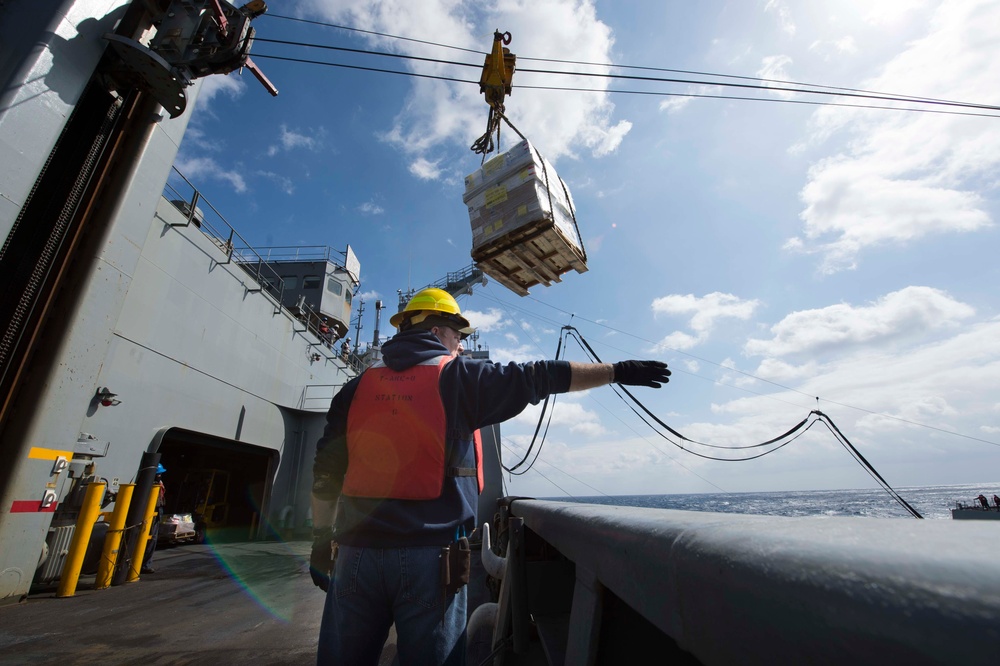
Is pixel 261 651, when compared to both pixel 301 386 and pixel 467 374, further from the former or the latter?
pixel 301 386

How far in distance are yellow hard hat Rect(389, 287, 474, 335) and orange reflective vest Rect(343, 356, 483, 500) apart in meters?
0.45

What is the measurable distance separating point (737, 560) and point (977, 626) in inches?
9.6

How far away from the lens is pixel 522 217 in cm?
548

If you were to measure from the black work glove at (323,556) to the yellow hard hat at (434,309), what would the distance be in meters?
1.13

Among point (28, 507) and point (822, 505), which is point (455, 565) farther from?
point (822, 505)

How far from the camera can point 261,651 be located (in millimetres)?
3510

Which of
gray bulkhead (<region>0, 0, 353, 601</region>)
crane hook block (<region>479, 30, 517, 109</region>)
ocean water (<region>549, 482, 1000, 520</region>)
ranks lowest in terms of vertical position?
ocean water (<region>549, 482, 1000, 520</region>)

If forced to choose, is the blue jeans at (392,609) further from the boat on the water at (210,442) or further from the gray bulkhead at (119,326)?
the gray bulkhead at (119,326)

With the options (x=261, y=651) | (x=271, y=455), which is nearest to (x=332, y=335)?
(x=271, y=455)

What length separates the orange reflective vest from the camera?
5.80ft

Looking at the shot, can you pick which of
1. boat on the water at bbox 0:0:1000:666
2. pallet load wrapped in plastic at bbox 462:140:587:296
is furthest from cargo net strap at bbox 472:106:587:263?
boat on the water at bbox 0:0:1000:666

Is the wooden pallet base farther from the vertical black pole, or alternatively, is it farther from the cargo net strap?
the vertical black pole

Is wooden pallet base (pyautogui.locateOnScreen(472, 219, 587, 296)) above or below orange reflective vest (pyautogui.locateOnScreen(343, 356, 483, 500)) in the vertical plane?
above

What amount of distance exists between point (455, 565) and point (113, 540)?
651 centimetres
